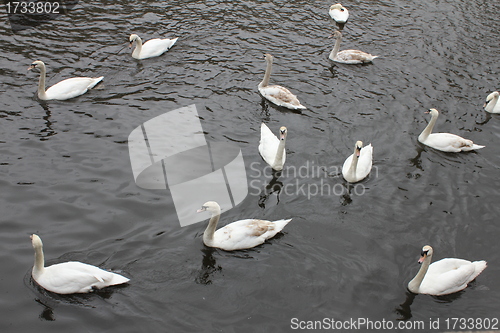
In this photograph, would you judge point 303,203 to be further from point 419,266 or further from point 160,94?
point 160,94

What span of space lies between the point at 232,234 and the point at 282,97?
6.28 m

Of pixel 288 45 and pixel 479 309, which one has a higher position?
pixel 288 45

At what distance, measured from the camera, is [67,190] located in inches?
452

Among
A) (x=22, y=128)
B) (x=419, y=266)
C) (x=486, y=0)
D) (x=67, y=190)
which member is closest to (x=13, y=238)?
(x=67, y=190)

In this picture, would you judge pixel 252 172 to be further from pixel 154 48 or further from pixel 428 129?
pixel 154 48

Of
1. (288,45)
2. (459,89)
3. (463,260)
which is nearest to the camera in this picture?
(463,260)

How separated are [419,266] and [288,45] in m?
10.9

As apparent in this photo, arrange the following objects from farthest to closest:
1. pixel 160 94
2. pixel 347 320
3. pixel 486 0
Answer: pixel 486 0, pixel 160 94, pixel 347 320

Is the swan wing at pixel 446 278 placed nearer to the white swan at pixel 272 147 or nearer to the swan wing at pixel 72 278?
the white swan at pixel 272 147

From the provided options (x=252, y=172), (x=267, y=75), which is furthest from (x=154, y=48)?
(x=252, y=172)

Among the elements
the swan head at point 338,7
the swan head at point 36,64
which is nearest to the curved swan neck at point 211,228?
the swan head at point 36,64

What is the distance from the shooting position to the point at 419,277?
944cm

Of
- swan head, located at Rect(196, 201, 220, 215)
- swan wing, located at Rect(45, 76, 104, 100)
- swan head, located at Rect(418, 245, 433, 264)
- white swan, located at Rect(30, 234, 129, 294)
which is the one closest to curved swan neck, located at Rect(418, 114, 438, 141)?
swan head, located at Rect(418, 245, 433, 264)

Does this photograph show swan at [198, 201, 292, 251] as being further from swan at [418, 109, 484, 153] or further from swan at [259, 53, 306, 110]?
swan at [418, 109, 484, 153]
